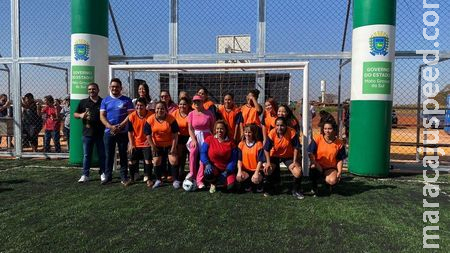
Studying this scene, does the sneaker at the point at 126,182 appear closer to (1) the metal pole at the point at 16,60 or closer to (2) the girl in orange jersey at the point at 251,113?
(2) the girl in orange jersey at the point at 251,113

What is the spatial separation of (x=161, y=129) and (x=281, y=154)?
1.99 meters

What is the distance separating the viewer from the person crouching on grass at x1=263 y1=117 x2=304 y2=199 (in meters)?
5.63

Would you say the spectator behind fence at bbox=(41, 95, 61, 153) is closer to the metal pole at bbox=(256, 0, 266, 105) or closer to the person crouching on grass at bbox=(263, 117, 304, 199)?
the metal pole at bbox=(256, 0, 266, 105)

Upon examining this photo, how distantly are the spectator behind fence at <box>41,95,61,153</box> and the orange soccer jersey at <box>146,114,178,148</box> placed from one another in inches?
204

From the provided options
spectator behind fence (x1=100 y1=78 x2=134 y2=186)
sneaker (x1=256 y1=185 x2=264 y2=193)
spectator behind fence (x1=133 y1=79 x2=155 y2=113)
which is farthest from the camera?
spectator behind fence (x1=133 y1=79 x2=155 y2=113)

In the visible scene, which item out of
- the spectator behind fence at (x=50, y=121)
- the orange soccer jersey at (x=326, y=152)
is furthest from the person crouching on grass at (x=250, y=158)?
the spectator behind fence at (x=50, y=121)

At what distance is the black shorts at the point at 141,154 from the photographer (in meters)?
6.21

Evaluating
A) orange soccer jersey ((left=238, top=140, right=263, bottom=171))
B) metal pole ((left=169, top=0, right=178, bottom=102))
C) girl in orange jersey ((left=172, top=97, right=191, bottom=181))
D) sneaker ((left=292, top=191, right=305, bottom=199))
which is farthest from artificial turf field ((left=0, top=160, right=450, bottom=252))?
metal pole ((left=169, top=0, right=178, bottom=102))

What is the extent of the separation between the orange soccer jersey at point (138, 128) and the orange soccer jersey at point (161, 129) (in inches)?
8.4

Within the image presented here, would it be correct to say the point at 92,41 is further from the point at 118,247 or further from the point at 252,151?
the point at 118,247

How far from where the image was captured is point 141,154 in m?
6.37

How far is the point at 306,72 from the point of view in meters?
6.93

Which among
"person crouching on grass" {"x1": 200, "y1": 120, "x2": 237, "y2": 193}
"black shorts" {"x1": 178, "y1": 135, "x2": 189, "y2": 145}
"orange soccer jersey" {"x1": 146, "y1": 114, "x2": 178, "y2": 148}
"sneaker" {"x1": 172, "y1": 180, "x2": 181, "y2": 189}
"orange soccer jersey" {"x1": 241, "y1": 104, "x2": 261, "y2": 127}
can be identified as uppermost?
"orange soccer jersey" {"x1": 241, "y1": 104, "x2": 261, "y2": 127}

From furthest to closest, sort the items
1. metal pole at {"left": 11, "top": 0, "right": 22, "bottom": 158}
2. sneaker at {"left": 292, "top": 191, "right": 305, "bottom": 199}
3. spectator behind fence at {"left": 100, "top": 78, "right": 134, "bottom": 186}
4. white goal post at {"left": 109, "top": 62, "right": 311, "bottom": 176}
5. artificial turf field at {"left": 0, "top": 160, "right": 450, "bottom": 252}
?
metal pole at {"left": 11, "top": 0, "right": 22, "bottom": 158}, white goal post at {"left": 109, "top": 62, "right": 311, "bottom": 176}, spectator behind fence at {"left": 100, "top": 78, "right": 134, "bottom": 186}, sneaker at {"left": 292, "top": 191, "right": 305, "bottom": 199}, artificial turf field at {"left": 0, "top": 160, "right": 450, "bottom": 252}
